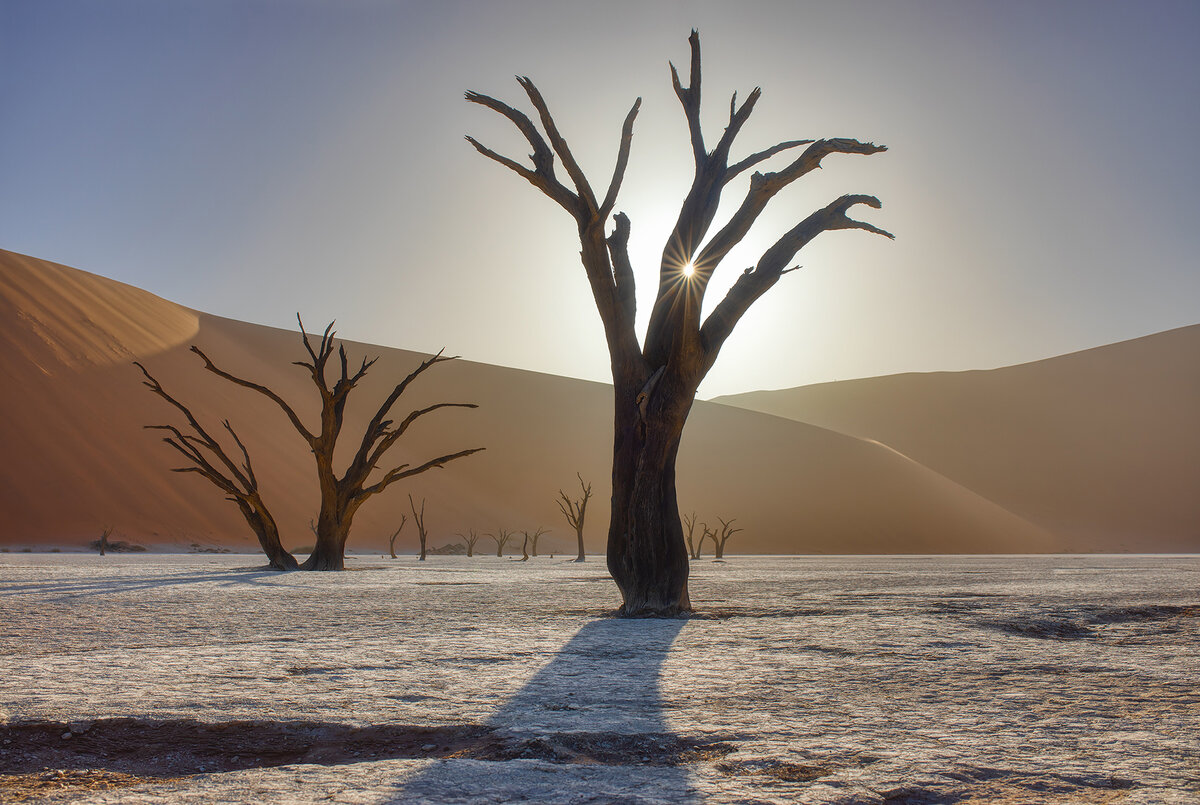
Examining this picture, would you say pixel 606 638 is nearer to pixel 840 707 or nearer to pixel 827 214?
pixel 840 707

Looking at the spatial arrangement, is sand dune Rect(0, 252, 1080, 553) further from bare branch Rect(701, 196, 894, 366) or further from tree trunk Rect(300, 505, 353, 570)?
bare branch Rect(701, 196, 894, 366)

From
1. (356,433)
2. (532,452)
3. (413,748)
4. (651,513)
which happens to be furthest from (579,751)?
(532,452)

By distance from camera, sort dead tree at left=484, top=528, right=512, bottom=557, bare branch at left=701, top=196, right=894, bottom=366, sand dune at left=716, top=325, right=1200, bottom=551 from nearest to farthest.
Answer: bare branch at left=701, top=196, right=894, bottom=366 < dead tree at left=484, top=528, right=512, bottom=557 < sand dune at left=716, top=325, right=1200, bottom=551

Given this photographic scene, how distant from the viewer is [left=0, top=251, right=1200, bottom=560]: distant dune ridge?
4003 cm

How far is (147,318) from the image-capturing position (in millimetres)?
56344

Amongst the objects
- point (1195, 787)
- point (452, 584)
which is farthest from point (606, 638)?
point (452, 584)

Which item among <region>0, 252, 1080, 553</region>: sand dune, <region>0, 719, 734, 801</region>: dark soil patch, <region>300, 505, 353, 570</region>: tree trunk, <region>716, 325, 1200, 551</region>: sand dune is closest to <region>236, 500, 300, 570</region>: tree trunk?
<region>300, 505, 353, 570</region>: tree trunk

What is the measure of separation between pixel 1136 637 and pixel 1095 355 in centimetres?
10076

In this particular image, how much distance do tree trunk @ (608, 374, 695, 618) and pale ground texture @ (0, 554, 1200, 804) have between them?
0.60m

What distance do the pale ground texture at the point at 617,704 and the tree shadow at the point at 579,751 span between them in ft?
0.05

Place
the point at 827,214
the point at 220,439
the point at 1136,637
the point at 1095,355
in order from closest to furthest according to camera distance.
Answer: the point at 1136,637 → the point at 827,214 → the point at 220,439 → the point at 1095,355

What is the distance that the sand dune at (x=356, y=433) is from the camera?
128 feet

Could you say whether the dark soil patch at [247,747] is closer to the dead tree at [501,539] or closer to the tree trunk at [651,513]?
the tree trunk at [651,513]

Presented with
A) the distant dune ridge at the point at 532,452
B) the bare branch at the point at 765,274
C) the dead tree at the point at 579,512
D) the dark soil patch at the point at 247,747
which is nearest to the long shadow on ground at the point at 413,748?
the dark soil patch at the point at 247,747
